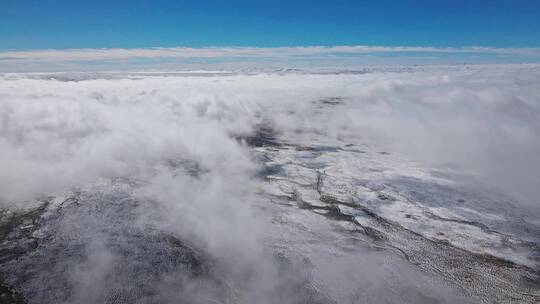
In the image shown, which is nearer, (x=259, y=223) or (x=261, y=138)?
(x=259, y=223)

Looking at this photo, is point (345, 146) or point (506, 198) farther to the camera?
point (345, 146)

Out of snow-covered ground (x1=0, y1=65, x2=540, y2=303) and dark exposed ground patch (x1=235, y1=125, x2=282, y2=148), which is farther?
dark exposed ground patch (x1=235, y1=125, x2=282, y2=148)

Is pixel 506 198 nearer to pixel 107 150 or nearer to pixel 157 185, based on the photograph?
pixel 157 185

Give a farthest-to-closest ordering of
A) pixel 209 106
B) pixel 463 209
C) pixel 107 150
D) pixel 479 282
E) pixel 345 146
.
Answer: pixel 209 106 → pixel 345 146 → pixel 107 150 → pixel 463 209 → pixel 479 282

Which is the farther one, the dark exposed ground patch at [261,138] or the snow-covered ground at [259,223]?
the dark exposed ground patch at [261,138]

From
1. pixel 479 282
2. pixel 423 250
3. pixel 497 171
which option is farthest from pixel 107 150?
pixel 497 171

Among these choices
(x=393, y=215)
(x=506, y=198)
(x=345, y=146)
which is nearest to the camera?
(x=393, y=215)

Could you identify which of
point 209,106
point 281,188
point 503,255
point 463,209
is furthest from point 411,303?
point 209,106

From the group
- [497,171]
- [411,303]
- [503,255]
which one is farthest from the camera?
[497,171]

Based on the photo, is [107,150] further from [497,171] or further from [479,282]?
[497,171]
